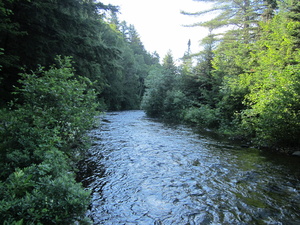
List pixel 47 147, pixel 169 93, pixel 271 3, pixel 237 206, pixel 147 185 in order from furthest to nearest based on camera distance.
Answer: pixel 169 93 → pixel 271 3 → pixel 147 185 → pixel 237 206 → pixel 47 147

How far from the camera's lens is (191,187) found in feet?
17.7

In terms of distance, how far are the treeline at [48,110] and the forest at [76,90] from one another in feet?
0.07

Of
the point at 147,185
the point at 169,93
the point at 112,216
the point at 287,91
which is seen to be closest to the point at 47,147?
the point at 112,216

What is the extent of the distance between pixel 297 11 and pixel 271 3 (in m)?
6.36

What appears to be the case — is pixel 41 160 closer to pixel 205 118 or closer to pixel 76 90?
pixel 76 90

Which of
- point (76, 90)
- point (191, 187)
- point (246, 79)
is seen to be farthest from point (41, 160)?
A: point (246, 79)

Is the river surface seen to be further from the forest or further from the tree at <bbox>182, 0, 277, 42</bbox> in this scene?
the tree at <bbox>182, 0, 277, 42</bbox>

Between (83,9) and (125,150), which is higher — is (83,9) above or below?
above

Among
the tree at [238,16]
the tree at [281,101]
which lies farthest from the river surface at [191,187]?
the tree at [238,16]

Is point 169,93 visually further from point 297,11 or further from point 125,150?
point 125,150

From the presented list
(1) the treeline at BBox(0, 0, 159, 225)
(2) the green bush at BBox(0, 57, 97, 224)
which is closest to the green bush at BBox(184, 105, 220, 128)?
(1) the treeline at BBox(0, 0, 159, 225)

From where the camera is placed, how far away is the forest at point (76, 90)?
9.65ft

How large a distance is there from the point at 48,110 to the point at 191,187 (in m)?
4.38

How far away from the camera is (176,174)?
632cm
